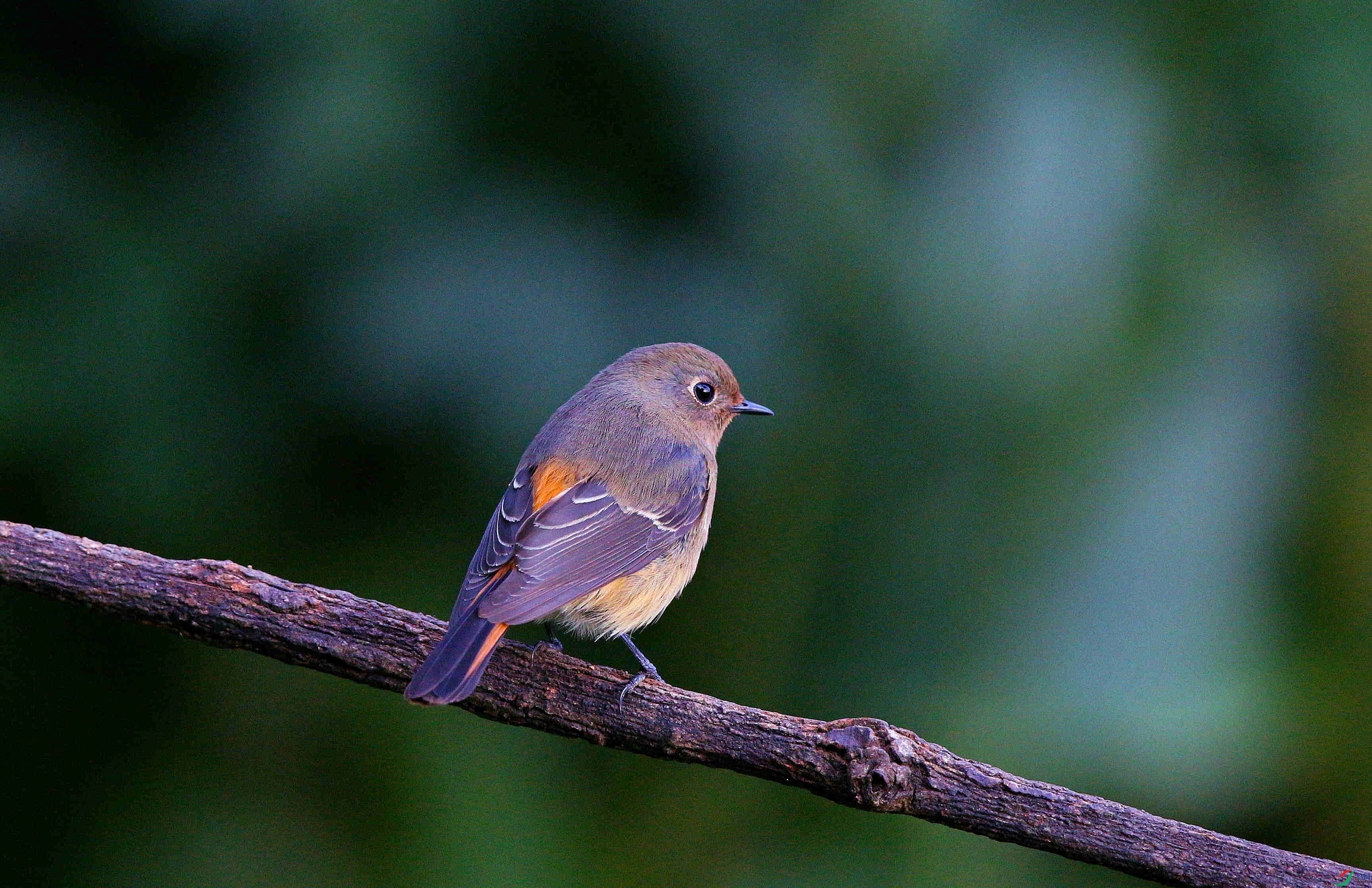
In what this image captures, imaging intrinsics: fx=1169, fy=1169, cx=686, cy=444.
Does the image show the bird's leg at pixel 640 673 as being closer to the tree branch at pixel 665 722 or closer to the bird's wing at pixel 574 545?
the tree branch at pixel 665 722

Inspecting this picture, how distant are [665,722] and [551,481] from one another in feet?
3.28

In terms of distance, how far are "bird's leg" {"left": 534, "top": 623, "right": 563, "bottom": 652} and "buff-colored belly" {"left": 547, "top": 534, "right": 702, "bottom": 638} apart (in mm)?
72

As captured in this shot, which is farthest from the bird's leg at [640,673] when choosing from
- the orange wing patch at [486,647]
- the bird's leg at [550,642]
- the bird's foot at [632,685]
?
the orange wing patch at [486,647]

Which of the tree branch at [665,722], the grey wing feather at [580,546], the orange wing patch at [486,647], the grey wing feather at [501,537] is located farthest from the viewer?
the grey wing feather at [501,537]

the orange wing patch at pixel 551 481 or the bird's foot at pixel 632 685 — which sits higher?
the orange wing patch at pixel 551 481

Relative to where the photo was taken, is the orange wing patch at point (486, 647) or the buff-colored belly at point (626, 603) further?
the buff-colored belly at point (626, 603)

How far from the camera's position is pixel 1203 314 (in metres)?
4.44

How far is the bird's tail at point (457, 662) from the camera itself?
264 centimetres

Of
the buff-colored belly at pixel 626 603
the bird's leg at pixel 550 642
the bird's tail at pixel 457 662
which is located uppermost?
the buff-colored belly at pixel 626 603

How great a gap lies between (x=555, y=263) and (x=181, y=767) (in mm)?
2287

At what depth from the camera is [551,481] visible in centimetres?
360

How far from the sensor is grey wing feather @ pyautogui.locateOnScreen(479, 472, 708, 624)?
304cm

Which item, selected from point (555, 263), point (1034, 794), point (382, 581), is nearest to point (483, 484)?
point (382, 581)

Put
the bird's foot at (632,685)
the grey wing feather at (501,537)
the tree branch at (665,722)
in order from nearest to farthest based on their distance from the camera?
1. the tree branch at (665,722)
2. the bird's foot at (632,685)
3. the grey wing feather at (501,537)
